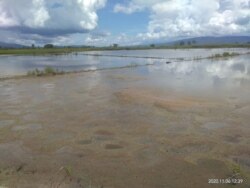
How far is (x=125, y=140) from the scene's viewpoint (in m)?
7.80

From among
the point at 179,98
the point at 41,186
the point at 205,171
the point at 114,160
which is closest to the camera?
the point at 41,186

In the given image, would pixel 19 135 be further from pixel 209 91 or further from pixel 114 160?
pixel 209 91

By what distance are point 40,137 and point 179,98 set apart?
7139mm

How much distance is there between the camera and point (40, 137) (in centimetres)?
820

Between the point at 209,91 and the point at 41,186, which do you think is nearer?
the point at 41,186

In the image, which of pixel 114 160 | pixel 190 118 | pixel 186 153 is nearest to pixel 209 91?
pixel 190 118

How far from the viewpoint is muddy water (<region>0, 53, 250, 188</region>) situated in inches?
226
